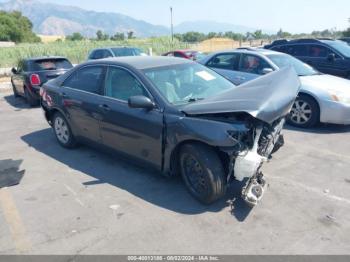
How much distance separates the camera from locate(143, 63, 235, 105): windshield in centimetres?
417

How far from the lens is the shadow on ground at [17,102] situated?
1029 cm

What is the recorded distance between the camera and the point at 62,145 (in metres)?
6.03

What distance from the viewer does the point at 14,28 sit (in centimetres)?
8250

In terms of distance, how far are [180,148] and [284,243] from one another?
5.01 ft

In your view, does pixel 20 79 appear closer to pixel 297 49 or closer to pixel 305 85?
pixel 305 85

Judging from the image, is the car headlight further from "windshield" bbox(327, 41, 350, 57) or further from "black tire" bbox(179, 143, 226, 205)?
"windshield" bbox(327, 41, 350, 57)

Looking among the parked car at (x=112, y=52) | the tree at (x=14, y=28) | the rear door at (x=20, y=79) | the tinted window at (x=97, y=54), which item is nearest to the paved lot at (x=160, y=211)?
the rear door at (x=20, y=79)

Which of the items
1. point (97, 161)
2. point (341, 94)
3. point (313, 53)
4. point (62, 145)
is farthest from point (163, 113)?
point (313, 53)

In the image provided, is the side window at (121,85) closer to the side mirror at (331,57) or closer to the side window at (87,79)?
the side window at (87,79)

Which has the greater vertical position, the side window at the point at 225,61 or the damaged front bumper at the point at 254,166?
the side window at the point at 225,61

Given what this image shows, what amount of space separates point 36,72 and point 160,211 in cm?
761

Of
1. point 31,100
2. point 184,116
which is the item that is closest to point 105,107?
point 184,116

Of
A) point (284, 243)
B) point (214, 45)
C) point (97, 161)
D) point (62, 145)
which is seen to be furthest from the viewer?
point (214, 45)

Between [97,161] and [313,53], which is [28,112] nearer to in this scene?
[97,161]
